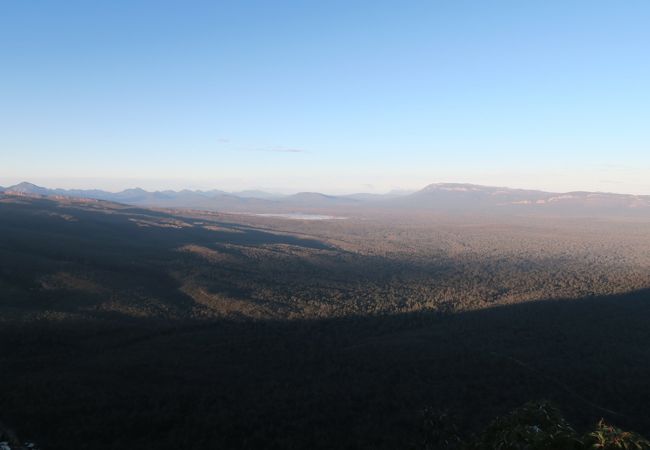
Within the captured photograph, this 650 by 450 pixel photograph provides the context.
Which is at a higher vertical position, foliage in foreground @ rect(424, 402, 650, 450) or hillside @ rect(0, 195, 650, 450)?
foliage in foreground @ rect(424, 402, 650, 450)

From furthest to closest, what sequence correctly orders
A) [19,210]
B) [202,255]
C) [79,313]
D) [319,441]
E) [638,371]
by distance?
[19,210] < [202,255] < [79,313] < [638,371] < [319,441]

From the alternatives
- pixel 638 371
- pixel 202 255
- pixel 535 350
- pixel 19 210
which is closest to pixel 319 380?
pixel 535 350

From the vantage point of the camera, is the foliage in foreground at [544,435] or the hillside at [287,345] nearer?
the foliage in foreground at [544,435]

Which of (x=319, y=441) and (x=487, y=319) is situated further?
(x=487, y=319)

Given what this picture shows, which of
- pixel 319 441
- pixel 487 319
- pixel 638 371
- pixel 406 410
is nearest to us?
pixel 319 441

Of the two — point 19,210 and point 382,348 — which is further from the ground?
point 19,210

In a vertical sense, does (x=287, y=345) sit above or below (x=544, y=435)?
below

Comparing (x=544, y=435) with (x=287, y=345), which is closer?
(x=544, y=435)

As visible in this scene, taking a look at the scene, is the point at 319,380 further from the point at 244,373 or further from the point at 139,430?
the point at 139,430
